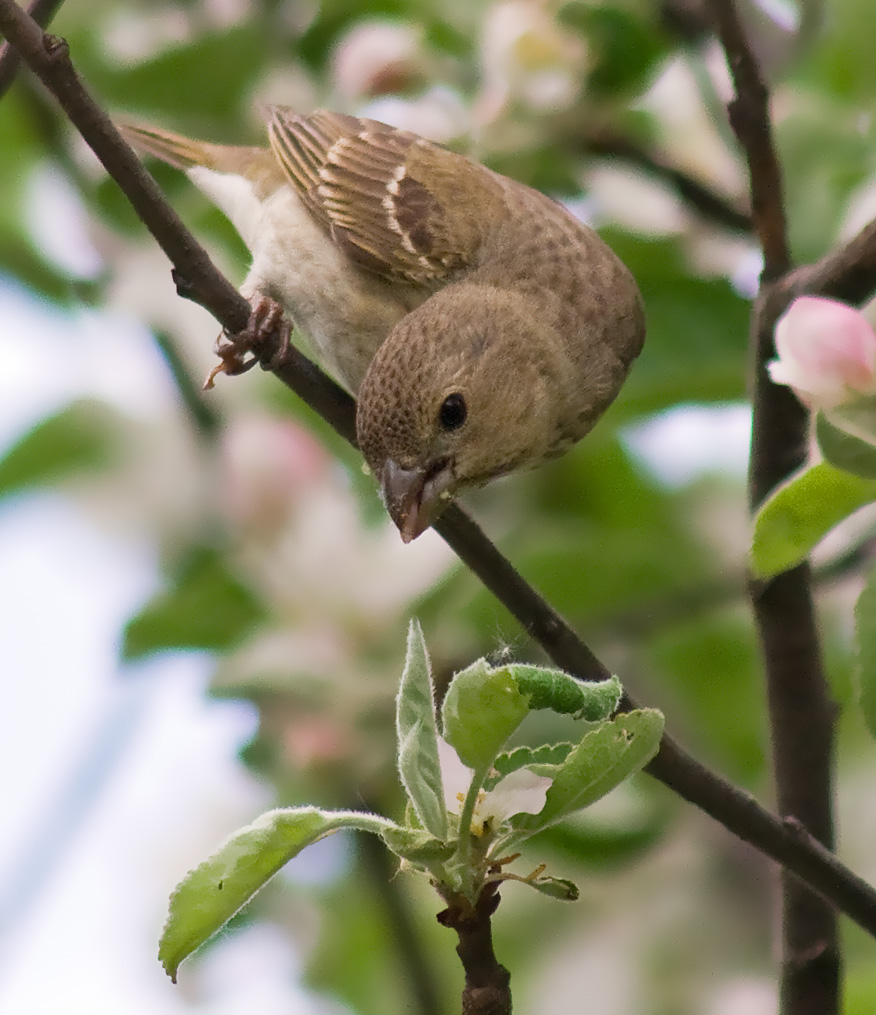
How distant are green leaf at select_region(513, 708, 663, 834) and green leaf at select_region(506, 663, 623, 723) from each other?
15 mm

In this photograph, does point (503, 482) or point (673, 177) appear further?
point (503, 482)

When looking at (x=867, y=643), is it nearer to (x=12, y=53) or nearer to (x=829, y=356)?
(x=829, y=356)

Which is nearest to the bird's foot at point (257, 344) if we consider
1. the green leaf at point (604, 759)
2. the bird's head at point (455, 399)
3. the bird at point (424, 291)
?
the bird at point (424, 291)

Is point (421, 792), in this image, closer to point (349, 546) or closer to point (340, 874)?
point (349, 546)

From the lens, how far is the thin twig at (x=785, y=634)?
1.73m

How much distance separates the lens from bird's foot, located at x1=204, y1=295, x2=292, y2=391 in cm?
218

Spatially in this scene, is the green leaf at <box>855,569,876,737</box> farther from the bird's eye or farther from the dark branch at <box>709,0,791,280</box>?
the bird's eye

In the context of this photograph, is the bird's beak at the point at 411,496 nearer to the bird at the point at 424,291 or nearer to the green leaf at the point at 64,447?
the bird at the point at 424,291

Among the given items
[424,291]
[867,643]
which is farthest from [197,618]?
[867,643]

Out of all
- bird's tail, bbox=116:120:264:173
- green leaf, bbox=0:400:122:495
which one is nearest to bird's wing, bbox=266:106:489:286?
bird's tail, bbox=116:120:264:173

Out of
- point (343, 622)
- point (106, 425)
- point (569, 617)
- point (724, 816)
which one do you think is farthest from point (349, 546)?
point (724, 816)

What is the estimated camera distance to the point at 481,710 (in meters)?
1.11

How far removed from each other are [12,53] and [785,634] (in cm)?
116

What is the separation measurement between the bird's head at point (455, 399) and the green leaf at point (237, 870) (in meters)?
1.03
